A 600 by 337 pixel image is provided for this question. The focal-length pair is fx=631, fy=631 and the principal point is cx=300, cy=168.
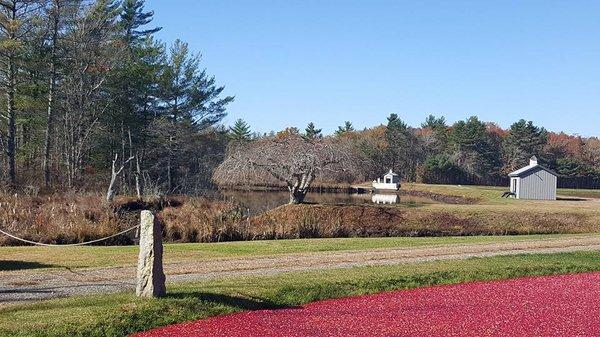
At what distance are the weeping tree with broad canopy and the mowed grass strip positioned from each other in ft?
28.6

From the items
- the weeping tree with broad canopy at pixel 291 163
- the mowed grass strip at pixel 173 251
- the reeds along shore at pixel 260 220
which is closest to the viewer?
the mowed grass strip at pixel 173 251

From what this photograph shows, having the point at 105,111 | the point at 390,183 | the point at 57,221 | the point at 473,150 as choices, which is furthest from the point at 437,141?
the point at 57,221

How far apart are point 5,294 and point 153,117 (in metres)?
39.5

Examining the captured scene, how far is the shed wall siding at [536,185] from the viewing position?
49312 mm

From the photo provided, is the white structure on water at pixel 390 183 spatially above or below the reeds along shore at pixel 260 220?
above

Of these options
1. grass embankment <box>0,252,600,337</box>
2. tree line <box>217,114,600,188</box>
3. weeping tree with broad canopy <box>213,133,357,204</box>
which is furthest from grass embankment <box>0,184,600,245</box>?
tree line <box>217,114,600,188</box>

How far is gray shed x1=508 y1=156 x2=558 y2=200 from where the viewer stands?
162 feet

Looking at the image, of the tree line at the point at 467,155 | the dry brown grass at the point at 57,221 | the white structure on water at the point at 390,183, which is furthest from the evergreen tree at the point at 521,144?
the dry brown grass at the point at 57,221

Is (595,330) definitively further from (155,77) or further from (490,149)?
(490,149)

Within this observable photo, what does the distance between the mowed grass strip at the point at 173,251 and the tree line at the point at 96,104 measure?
16.1m

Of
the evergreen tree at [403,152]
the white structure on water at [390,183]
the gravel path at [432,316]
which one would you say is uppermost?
the evergreen tree at [403,152]

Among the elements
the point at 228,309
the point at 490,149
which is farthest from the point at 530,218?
the point at 490,149

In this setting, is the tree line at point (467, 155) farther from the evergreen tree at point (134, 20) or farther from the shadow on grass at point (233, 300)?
the shadow on grass at point (233, 300)

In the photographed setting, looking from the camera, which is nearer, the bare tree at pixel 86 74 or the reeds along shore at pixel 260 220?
the reeds along shore at pixel 260 220
